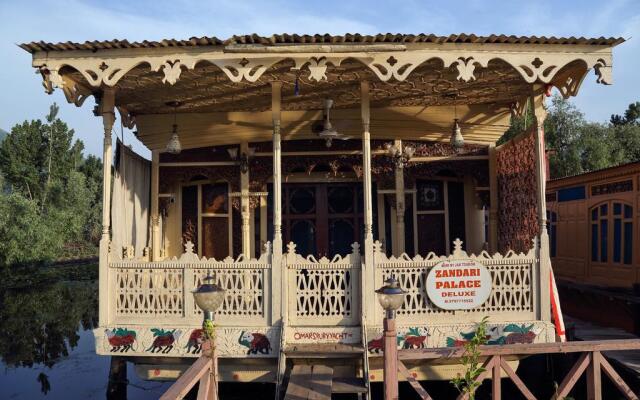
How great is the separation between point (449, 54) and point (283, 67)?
6.83 feet

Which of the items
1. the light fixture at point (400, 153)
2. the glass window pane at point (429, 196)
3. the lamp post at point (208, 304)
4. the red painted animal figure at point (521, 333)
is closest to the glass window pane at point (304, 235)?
the light fixture at point (400, 153)

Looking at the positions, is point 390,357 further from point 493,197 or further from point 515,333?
point 493,197

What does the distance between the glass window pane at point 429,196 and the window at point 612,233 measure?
3639 mm

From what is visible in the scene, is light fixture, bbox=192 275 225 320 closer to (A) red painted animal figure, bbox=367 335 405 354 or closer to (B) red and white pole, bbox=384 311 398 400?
(B) red and white pole, bbox=384 311 398 400

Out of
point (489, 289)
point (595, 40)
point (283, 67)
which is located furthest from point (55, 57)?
point (595, 40)

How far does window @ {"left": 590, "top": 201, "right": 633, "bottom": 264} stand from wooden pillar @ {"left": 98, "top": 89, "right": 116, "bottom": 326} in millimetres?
9266

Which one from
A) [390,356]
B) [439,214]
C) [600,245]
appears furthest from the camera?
[600,245]

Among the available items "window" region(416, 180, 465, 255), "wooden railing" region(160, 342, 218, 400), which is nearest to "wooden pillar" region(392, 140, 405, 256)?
"window" region(416, 180, 465, 255)

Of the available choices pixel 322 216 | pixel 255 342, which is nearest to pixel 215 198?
pixel 322 216

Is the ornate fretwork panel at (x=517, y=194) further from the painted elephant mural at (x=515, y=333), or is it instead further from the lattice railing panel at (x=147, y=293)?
the lattice railing panel at (x=147, y=293)

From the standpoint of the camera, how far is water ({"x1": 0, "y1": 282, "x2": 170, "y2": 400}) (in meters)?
8.64

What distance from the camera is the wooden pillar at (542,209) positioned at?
6.51m

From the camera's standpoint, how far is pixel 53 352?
11289 mm

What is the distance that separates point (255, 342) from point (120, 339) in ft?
5.74
